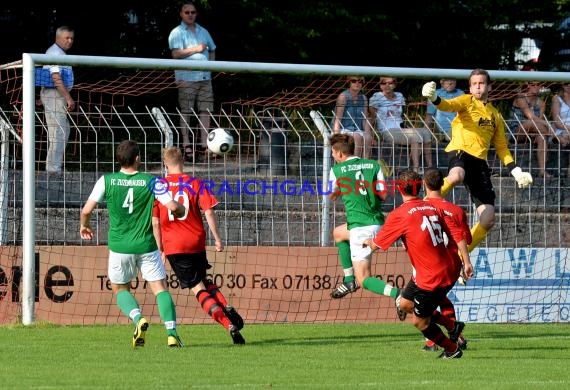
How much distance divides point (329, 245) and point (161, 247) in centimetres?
370

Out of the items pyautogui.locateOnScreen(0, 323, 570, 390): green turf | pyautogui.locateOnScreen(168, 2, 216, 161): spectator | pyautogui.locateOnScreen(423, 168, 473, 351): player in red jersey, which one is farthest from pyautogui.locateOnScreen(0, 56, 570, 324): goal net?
pyautogui.locateOnScreen(423, 168, 473, 351): player in red jersey

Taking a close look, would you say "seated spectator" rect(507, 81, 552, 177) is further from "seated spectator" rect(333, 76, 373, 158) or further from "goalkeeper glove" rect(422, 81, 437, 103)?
"goalkeeper glove" rect(422, 81, 437, 103)

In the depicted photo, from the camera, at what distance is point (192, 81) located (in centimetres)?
1631

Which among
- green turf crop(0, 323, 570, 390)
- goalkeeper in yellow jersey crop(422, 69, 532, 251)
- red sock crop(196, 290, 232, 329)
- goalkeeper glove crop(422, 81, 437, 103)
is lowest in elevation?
green turf crop(0, 323, 570, 390)

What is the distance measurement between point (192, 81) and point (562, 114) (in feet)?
16.3

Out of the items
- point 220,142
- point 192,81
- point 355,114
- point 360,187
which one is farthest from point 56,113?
point 360,187

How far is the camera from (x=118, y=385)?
9.02 m

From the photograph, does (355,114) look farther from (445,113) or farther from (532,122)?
(532,122)

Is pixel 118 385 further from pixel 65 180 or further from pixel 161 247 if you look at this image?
pixel 65 180

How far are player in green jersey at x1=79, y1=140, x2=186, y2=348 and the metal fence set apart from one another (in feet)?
11.7

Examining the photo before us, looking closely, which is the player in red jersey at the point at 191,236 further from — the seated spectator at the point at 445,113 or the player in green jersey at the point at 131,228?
the seated spectator at the point at 445,113

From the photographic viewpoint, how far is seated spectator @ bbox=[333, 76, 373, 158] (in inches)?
622

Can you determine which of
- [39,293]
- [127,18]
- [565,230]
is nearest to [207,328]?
[39,293]

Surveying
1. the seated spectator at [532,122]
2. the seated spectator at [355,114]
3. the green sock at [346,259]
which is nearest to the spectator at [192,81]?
the seated spectator at [355,114]
